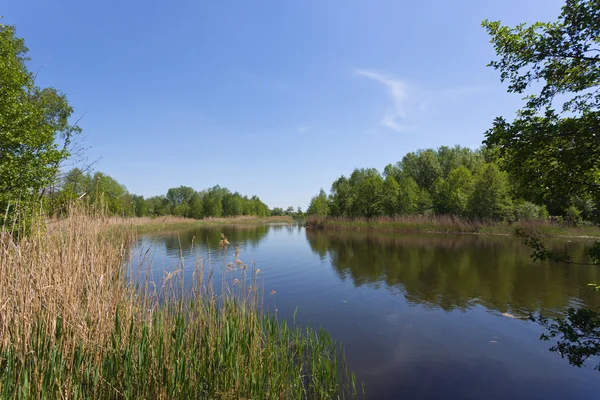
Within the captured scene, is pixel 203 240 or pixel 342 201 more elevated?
pixel 342 201

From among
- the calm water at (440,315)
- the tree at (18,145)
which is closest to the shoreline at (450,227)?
the calm water at (440,315)

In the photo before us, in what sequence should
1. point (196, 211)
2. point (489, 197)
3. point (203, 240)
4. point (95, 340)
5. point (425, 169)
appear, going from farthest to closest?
point (196, 211) → point (425, 169) → point (489, 197) → point (203, 240) → point (95, 340)

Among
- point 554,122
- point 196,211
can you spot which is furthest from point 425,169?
point 554,122

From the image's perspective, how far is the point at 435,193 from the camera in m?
46.7

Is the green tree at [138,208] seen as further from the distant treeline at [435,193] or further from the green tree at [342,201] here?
the green tree at [342,201]

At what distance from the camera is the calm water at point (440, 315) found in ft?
17.9

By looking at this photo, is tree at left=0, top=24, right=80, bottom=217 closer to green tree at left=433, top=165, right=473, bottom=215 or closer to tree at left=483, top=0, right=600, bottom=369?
tree at left=483, top=0, right=600, bottom=369

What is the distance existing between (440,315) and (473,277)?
5876 millimetres

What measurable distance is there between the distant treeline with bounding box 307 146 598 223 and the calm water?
1116 cm

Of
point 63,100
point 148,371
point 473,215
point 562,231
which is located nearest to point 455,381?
point 148,371

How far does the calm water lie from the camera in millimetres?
5461

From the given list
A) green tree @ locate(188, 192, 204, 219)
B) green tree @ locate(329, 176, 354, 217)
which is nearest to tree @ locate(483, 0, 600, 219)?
green tree @ locate(329, 176, 354, 217)

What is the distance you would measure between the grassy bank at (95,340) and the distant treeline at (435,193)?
2363cm

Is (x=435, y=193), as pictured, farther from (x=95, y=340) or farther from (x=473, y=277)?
(x=95, y=340)
